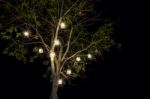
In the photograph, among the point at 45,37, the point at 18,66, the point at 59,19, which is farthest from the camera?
the point at 18,66

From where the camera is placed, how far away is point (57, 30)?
50.0ft

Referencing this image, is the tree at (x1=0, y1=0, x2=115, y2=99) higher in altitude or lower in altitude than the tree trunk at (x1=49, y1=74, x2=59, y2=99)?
higher

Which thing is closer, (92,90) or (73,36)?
(73,36)

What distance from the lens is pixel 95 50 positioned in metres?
16.0

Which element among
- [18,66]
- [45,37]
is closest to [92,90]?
[18,66]

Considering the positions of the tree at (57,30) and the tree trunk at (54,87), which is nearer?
the tree trunk at (54,87)

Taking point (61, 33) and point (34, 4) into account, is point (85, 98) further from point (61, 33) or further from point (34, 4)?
point (34, 4)

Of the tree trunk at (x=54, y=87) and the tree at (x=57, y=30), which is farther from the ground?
the tree at (x=57, y=30)

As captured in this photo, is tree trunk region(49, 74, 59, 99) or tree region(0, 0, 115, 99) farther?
tree region(0, 0, 115, 99)

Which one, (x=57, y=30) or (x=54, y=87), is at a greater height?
(x=57, y=30)

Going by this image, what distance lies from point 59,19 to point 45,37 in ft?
4.79

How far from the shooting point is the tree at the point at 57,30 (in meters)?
15.4

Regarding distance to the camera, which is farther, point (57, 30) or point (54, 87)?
point (57, 30)

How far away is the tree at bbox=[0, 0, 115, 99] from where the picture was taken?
15398 millimetres
